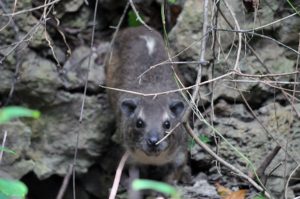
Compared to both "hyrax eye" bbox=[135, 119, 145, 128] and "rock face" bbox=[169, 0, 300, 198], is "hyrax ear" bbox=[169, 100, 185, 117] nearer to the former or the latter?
"rock face" bbox=[169, 0, 300, 198]

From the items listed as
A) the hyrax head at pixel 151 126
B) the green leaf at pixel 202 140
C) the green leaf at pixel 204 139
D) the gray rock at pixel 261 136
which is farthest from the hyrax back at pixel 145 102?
the gray rock at pixel 261 136

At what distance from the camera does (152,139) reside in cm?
559

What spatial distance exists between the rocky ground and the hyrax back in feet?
0.88

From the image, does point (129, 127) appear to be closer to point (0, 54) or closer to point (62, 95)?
point (62, 95)

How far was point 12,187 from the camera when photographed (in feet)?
4.90

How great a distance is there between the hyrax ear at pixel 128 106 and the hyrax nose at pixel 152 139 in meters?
0.56

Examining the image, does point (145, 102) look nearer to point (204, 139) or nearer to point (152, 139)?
point (152, 139)

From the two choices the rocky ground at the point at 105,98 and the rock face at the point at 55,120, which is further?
the rock face at the point at 55,120

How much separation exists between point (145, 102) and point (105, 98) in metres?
0.94

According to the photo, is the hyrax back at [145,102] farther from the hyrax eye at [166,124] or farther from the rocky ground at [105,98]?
the rocky ground at [105,98]

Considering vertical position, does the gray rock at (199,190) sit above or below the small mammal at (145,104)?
below

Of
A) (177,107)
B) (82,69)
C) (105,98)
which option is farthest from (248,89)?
(82,69)

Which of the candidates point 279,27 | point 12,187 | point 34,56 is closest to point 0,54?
point 34,56

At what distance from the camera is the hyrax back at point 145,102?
19.2ft
